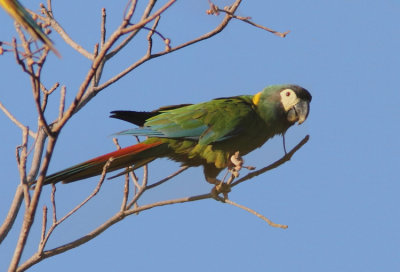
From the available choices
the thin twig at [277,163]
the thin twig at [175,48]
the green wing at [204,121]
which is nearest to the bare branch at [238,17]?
the thin twig at [175,48]

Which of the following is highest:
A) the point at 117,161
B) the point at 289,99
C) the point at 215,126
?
the point at 289,99

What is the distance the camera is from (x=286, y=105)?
14.6 ft

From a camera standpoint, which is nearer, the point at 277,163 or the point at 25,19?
the point at 25,19

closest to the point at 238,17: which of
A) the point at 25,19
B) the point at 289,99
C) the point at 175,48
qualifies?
the point at 175,48

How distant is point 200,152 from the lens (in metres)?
4.26

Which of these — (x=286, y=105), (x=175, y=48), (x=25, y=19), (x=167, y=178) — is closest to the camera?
(x=25, y=19)

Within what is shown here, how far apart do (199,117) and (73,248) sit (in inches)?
62.0

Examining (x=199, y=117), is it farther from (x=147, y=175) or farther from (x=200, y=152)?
(x=147, y=175)

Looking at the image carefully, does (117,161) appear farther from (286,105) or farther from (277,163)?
(286,105)

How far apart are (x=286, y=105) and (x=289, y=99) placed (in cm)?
5

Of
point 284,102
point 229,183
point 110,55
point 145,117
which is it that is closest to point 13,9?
point 110,55

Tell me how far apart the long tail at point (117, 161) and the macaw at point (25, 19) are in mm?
1087

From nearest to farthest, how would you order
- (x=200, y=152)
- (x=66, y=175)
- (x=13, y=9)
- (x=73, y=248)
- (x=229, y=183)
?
(x=13, y=9), (x=73, y=248), (x=229, y=183), (x=66, y=175), (x=200, y=152)

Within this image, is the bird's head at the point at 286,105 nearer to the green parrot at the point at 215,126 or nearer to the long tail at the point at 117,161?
the green parrot at the point at 215,126
